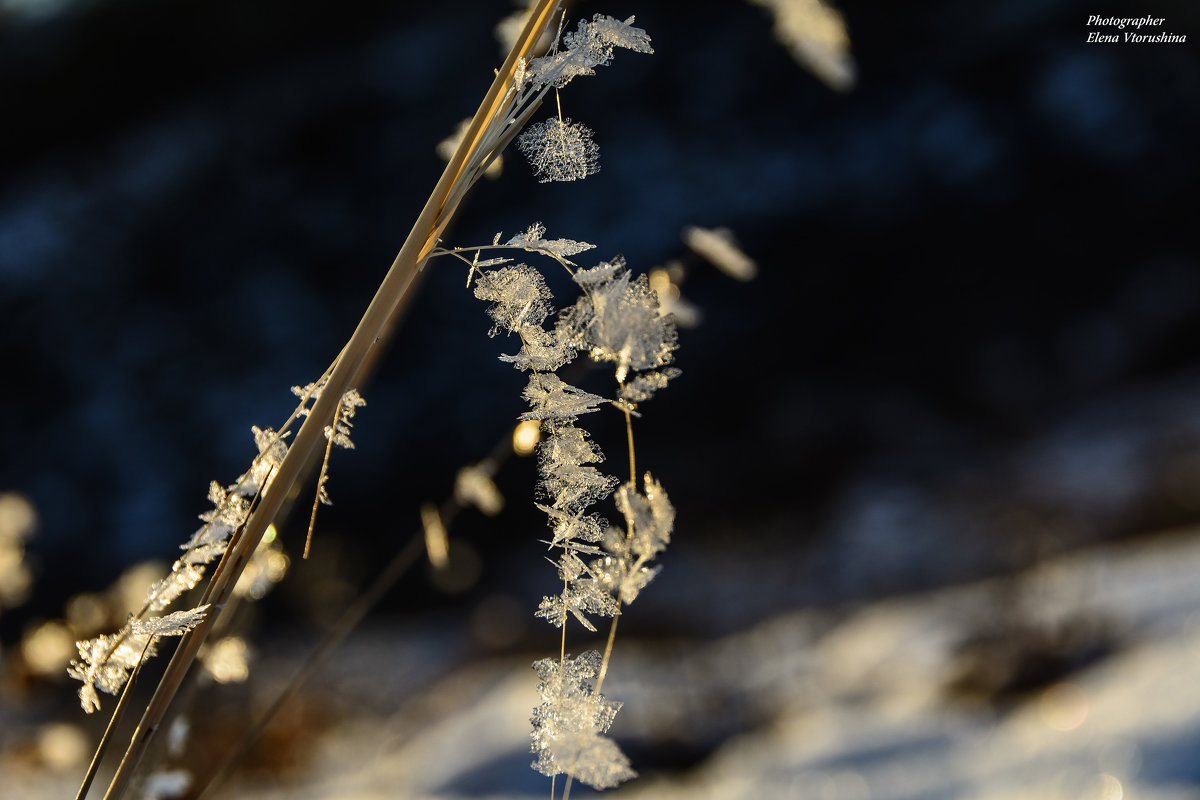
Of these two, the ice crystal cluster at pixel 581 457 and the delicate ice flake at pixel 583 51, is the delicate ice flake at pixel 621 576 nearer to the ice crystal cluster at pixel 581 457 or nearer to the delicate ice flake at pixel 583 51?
the ice crystal cluster at pixel 581 457

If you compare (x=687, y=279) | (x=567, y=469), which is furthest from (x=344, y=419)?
(x=687, y=279)

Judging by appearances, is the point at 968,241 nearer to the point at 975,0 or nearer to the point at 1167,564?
the point at 975,0

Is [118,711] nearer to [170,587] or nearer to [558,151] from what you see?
[170,587]

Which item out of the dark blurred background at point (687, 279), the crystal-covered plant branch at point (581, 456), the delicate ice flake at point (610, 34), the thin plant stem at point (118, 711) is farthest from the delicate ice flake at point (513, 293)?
the dark blurred background at point (687, 279)

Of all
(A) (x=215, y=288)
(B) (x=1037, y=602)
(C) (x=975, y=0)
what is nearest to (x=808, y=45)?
(B) (x=1037, y=602)

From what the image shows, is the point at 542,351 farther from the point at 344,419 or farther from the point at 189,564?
the point at 189,564

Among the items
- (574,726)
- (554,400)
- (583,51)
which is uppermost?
(583,51)

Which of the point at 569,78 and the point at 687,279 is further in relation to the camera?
the point at 687,279

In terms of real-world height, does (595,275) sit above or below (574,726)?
above
